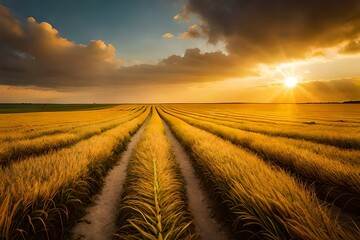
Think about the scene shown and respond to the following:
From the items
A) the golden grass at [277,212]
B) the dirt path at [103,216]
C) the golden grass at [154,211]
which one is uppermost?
the golden grass at [277,212]

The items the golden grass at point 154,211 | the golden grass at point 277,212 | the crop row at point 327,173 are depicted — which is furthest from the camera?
the crop row at point 327,173

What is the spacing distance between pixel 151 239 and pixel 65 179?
112 inches

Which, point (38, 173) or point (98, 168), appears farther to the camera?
point (98, 168)

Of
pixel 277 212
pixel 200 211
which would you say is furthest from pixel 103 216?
pixel 277 212

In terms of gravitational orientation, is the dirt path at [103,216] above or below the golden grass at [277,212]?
below

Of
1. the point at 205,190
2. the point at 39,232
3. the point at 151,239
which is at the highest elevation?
the point at 151,239

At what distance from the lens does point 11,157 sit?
817 centimetres

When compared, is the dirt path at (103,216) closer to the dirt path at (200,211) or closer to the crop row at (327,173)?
the dirt path at (200,211)

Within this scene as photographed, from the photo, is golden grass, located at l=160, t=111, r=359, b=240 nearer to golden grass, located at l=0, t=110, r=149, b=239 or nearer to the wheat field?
the wheat field

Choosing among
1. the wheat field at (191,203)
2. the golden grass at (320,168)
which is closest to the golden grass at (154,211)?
the wheat field at (191,203)

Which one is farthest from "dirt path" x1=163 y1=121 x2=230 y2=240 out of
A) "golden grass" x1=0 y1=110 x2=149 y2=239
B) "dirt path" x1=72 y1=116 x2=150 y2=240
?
"golden grass" x1=0 y1=110 x2=149 y2=239

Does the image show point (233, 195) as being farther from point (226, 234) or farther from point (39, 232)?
point (39, 232)

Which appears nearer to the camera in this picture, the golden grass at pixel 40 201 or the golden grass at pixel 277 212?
the golden grass at pixel 277 212

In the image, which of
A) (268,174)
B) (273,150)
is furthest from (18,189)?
(273,150)
